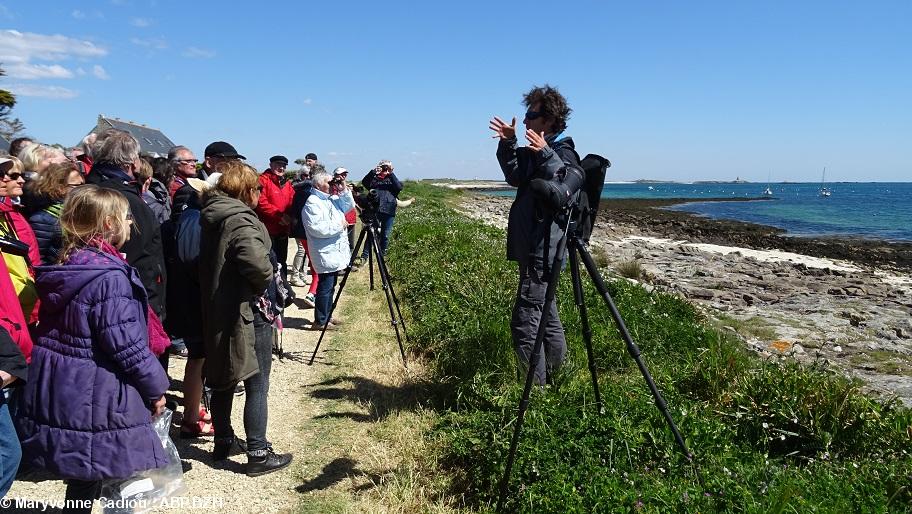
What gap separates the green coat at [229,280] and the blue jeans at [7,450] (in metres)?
1.29

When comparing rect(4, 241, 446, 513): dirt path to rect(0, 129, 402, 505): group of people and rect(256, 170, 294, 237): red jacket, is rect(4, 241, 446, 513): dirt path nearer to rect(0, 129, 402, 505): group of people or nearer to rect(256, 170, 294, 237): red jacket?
rect(0, 129, 402, 505): group of people

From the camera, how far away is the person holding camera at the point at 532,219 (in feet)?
12.7

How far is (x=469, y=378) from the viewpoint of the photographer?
16.0ft

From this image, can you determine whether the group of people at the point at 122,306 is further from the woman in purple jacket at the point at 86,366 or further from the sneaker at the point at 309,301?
the sneaker at the point at 309,301

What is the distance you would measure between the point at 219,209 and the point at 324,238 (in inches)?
138

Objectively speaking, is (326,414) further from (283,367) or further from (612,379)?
(612,379)

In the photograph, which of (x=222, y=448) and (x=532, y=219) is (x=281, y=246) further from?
Answer: (x=532, y=219)

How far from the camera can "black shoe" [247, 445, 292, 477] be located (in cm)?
387

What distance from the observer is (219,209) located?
3.61 meters

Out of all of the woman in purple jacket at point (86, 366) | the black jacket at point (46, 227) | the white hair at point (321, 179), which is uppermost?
the white hair at point (321, 179)

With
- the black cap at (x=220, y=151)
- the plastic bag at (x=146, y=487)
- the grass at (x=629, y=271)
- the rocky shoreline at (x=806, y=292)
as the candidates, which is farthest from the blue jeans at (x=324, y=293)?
the grass at (x=629, y=271)

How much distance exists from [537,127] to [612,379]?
218 cm

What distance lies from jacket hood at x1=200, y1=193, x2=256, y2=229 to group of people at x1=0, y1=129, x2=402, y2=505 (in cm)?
1

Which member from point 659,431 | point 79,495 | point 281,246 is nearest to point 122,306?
point 79,495
